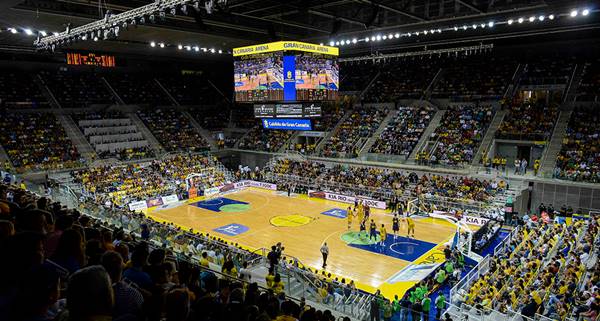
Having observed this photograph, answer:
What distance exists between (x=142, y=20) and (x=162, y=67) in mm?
34794

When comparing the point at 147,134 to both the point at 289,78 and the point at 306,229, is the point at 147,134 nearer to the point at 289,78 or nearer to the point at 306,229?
the point at 289,78

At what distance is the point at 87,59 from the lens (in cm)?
3155

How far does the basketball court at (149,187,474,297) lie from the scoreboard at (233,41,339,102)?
7.61 metres

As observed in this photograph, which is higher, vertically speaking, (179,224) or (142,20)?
(142,20)

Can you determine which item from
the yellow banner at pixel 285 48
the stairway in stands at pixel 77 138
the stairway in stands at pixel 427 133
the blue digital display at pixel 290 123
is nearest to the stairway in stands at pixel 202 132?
the stairway in stands at pixel 77 138

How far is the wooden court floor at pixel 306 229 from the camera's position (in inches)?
729

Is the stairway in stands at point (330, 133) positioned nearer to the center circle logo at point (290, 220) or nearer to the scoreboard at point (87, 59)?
the center circle logo at point (290, 220)

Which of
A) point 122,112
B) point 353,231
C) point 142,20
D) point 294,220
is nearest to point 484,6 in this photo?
point 353,231

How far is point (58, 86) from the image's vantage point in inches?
1633

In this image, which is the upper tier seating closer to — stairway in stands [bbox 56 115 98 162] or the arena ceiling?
stairway in stands [bbox 56 115 98 162]

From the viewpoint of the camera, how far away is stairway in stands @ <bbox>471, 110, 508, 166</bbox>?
30.2m

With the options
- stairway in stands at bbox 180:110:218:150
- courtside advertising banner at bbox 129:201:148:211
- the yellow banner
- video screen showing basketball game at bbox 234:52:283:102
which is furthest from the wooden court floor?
stairway in stands at bbox 180:110:218:150

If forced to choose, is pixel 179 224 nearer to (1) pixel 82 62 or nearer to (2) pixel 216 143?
(1) pixel 82 62

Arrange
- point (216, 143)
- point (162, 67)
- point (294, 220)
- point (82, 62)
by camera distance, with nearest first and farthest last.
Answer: point (294, 220) < point (82, 62) < point (216, 143) < point (162, 67)
